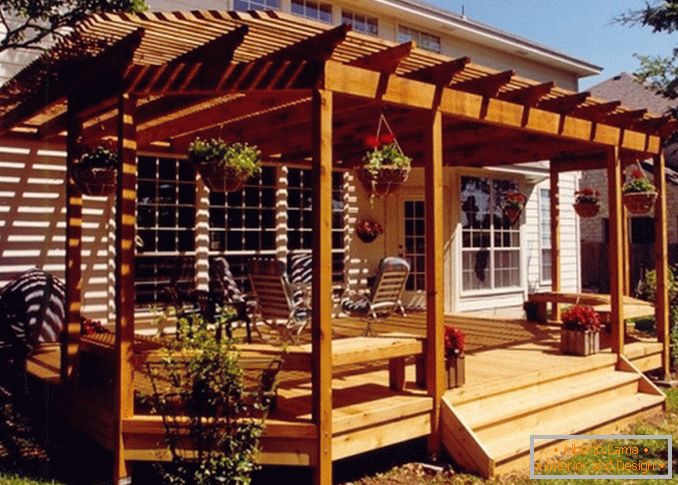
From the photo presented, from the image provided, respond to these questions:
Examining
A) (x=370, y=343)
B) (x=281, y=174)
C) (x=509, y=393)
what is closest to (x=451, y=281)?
(x=281, y=174)

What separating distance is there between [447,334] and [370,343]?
2.98 feet

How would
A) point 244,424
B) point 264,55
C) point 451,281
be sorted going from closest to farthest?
point 244,424, point 264,55, point 451,281

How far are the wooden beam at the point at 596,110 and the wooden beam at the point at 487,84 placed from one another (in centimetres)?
172

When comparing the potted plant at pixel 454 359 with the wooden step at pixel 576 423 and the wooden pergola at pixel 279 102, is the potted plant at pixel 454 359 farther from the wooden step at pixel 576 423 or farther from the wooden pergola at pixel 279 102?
the wooden step at pixel 576 423

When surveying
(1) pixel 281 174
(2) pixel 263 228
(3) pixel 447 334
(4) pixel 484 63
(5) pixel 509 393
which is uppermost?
(4) pixel 484 63

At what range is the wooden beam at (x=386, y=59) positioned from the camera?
480 cm

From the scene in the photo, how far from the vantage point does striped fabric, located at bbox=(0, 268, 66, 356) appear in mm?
6824

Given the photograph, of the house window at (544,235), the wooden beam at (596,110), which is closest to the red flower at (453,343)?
the wooden beam at (596,110)

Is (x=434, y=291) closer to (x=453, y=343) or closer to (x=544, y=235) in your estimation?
(x=453, y=343)

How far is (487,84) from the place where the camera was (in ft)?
19.0

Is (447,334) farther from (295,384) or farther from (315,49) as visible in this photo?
(315,49)

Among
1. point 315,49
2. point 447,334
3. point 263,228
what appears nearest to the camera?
point 315,49

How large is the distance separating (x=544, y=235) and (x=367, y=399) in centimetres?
1044

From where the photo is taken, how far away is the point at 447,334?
5746 millimetres
